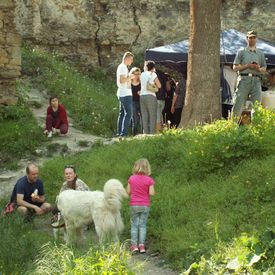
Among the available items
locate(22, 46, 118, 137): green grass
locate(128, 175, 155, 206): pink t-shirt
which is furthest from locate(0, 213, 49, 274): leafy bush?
locate(22, 46, 118, 137): green grass

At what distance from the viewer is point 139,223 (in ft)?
26.5

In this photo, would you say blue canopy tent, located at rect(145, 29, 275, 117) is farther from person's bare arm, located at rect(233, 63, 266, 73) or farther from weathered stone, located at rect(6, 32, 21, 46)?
weathered stone, located at rect(6, 32, 21, 46)

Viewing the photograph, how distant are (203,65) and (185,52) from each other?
2.22 m

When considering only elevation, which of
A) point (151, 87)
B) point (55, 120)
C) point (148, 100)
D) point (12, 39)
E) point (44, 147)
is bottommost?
point (44, 147)

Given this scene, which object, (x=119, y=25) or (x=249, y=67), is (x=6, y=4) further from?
(x=119, y=25)

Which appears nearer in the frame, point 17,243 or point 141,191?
point 17,243

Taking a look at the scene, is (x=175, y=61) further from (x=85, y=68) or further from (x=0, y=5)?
(x=85, y=68)

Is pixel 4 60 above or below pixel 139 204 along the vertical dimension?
above

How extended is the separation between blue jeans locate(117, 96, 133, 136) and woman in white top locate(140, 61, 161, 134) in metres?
0.25

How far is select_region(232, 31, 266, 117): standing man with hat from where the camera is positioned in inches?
463

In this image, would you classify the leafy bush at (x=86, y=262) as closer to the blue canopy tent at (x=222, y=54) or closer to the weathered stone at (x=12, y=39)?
the weathered stone at (x=12, y=39)

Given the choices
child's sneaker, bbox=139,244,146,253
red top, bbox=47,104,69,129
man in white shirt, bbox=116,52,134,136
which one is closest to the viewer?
child's sneaker, bbox=139,244,146,253

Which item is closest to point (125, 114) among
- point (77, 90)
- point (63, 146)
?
point (63, 146)

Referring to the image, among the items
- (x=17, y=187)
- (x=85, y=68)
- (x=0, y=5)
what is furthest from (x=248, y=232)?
(x=85, y=68)
